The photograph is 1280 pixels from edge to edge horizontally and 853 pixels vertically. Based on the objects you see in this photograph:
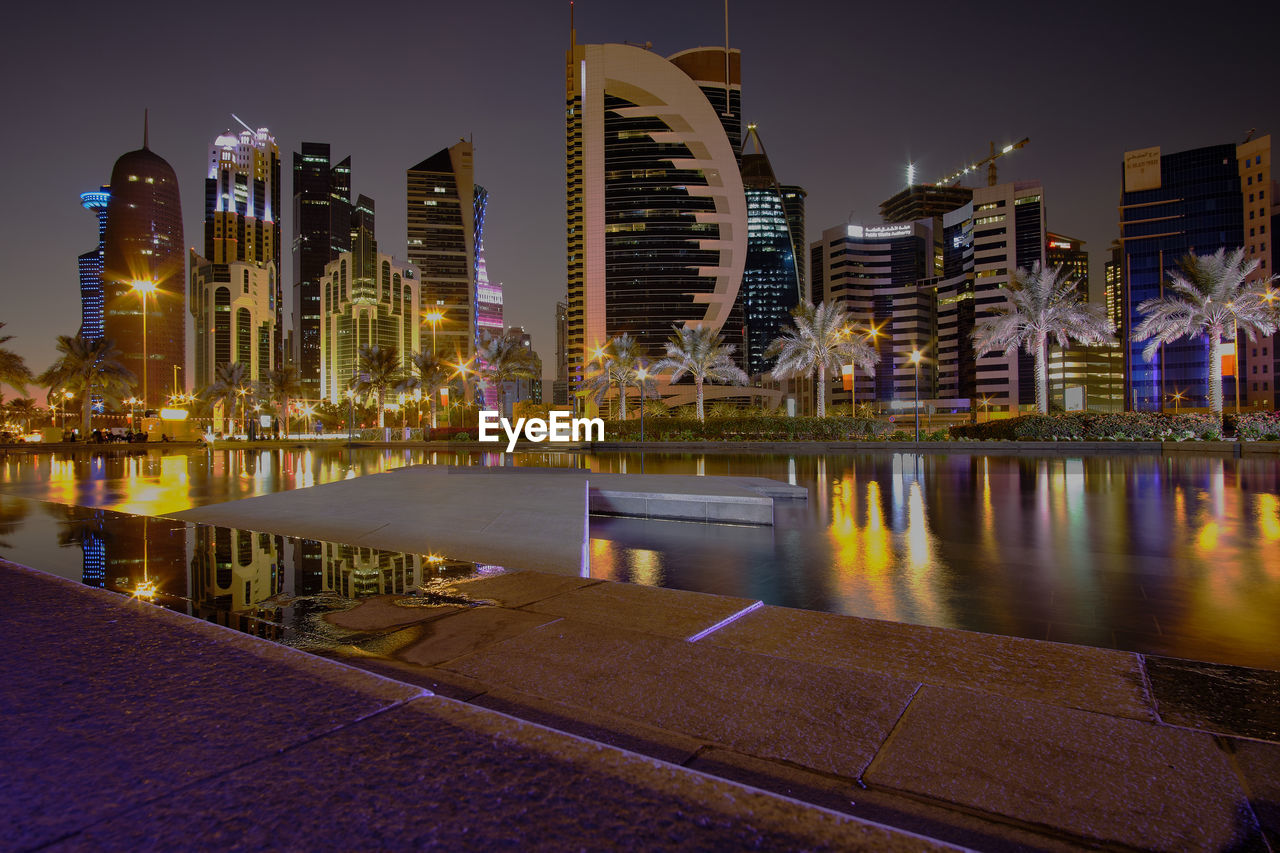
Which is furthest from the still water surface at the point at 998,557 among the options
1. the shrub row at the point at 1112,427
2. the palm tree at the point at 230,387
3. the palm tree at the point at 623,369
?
the palm tree at the point at 230,387

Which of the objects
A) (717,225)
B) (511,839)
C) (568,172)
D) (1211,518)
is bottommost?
(1211,518)

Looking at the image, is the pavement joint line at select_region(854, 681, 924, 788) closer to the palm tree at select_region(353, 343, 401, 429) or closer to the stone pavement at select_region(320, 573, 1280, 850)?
the stone pavement at select_region(320, 573, 1280, 850)

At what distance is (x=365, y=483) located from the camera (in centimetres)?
1065

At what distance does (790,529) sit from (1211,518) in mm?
6952

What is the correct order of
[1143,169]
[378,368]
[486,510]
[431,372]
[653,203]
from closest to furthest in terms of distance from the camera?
1. [486,510]
2. [431,372]
3. [378,368]
4. [653,203]
5. [1143,169]

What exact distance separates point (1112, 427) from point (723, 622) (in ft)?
118

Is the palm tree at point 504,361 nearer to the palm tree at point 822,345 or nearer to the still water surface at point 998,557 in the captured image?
the palm tree at point 822,345

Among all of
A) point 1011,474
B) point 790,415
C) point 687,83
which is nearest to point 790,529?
point 1011,474

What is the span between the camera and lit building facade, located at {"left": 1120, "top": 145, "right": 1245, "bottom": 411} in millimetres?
116438

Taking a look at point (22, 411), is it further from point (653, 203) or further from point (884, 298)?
point (884, 298)

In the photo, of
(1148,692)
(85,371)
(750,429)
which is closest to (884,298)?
(750,429)

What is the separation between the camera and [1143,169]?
12250 cm

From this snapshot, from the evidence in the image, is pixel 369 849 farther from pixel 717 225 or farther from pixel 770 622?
pixel 717 225

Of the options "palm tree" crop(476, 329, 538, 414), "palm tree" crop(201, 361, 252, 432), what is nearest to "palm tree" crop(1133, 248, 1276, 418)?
"palm tree" crop(476, 329, 538, 414)
